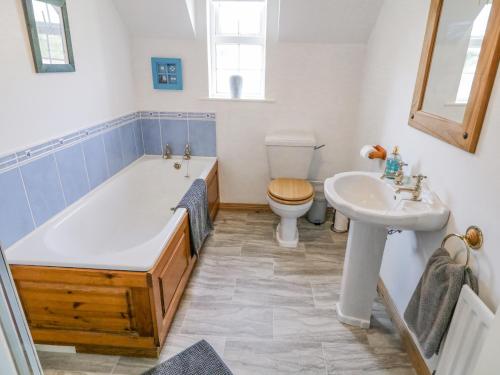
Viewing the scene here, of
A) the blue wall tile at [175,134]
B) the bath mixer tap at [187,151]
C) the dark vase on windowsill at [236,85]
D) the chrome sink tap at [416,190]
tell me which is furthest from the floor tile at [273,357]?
the dark vase on windowsill at [236,85]

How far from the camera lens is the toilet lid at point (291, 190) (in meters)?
2.51

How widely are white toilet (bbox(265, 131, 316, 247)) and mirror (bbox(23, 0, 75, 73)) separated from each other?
62.9 inches

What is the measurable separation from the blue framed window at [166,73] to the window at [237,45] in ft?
0.95

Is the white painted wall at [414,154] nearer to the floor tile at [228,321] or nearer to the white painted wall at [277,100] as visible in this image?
the white painted wall at [277,100]

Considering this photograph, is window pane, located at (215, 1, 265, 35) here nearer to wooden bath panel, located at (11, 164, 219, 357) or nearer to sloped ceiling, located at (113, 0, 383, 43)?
sloped ceiling, located at (113, 0, 383, 43)

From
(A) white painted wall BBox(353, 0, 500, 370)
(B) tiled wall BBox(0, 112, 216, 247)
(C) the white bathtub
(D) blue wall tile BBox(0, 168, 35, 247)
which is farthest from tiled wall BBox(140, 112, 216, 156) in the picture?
(D) blue wall tile BBox(0, 168, 35, 247)

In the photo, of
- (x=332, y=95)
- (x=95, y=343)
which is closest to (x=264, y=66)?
(x=332, y=95)

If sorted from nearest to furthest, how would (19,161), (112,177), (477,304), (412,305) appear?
(477,304) → (412,305) → (19,161) → (112,177)

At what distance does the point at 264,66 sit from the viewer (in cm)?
290

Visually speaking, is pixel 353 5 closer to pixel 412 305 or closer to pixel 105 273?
pixel 412 305

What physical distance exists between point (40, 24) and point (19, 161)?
754mm

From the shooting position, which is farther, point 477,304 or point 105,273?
point 105,273

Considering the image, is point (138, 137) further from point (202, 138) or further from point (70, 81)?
point (70, 81)

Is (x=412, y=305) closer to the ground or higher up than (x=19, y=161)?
closer to the ground
